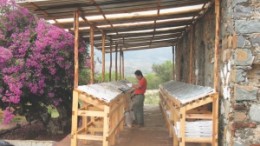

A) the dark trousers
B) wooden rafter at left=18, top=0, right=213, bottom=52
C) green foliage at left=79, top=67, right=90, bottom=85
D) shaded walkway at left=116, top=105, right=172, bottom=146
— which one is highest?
wooden rafter at left=18, top=0, right=213, bottom=52

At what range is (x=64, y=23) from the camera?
8938 mm

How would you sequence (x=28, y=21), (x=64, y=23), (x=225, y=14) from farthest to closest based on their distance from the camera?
(x=28, y=21), (x=64, y=23), (x=225, y=14)

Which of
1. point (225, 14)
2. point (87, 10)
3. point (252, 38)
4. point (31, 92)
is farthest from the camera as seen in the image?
point (31, 92)

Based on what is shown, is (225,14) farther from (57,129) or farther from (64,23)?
(57,129)

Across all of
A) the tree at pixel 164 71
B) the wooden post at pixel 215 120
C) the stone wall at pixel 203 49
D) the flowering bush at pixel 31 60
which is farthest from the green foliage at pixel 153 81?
the wooden post at pixel 215 120

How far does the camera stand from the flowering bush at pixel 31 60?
9633 mm

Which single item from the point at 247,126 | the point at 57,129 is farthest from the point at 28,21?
the point at 247,126

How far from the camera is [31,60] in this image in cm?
973

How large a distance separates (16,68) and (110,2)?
13.2ft

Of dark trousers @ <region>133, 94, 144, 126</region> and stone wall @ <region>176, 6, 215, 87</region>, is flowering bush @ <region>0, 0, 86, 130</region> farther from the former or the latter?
stone wall @ <region>176, 6, 215, 87</region>

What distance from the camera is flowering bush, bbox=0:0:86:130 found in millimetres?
9633

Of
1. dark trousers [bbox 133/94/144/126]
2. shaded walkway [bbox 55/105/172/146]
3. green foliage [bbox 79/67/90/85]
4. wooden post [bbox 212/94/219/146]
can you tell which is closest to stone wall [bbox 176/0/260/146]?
wooden post [bbox 212/94/219/146]

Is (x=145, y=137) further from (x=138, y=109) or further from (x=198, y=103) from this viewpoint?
(x=198, y=103)

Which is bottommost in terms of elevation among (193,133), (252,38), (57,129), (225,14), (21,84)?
(57,129)
